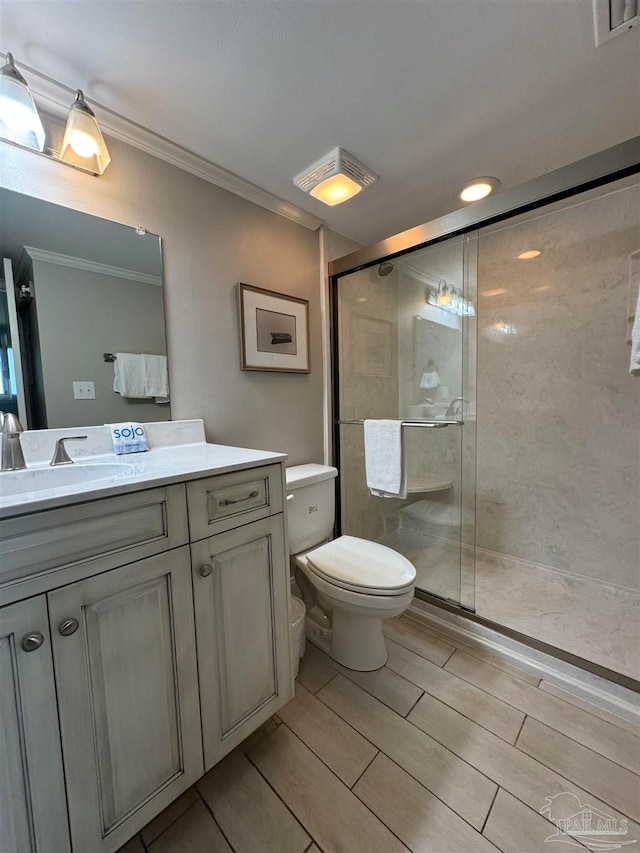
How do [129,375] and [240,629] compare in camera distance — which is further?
[129,375]

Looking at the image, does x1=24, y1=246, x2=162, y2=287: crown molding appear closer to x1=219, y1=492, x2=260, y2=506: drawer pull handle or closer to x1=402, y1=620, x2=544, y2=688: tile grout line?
x1=219, y1=492, x2=260, y2=506: drawer pull handle

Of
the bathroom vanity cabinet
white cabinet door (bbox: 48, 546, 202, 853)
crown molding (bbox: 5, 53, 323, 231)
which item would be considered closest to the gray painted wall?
crown molding (bbox: 5, 53, 323, 231)

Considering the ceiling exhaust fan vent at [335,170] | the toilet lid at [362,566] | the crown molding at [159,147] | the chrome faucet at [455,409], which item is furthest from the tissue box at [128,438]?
the chrome faucet at [455,409]

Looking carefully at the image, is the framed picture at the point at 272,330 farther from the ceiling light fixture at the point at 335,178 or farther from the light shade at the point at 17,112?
the light shade at the point at 17,112

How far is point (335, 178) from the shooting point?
1.44m

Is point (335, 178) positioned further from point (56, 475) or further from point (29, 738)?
point (29, 738)

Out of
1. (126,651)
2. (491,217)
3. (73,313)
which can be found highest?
(491,217)

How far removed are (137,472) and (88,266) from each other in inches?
32.2

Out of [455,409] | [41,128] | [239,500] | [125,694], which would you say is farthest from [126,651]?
[455,409]

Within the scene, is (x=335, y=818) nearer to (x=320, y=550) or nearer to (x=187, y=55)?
(x=320, y=550)

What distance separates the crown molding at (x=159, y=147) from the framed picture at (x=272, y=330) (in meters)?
0.42

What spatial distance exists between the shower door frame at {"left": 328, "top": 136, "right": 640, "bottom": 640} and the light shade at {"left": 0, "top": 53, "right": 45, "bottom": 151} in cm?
134

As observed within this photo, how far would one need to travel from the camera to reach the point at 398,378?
2.17 metres

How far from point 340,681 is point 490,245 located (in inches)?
102
